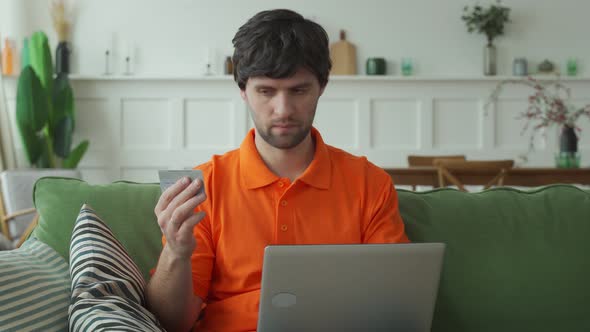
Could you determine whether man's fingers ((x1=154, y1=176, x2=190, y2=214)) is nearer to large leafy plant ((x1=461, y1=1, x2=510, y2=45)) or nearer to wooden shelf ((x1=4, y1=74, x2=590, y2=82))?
wooden shelf ((x1=4, y1=74, x2=590, y2=82))

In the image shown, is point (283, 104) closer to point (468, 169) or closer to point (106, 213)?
point (106, 213)

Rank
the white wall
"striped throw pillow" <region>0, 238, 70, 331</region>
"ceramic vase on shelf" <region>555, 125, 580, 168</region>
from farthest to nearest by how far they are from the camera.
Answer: the white wall, "ceramic vase on shelf" <region>555, 125, 580, 168</region>, "striped throw pillow" <region>0, 238, 70, 331</region>

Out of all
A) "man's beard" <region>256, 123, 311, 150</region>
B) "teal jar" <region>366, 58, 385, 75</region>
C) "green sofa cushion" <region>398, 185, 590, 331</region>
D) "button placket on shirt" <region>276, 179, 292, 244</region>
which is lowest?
"green sofa cushion" <region>398, 185, 590, 331</region>

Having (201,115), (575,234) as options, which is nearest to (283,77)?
(575,234)

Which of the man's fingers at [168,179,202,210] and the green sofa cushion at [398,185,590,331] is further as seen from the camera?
the green sofa cushion at [398,185,590,331]

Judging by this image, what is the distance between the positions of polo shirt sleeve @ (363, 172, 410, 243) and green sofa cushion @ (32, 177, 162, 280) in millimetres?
495

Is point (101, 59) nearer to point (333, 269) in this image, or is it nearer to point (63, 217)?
point (63, 217)

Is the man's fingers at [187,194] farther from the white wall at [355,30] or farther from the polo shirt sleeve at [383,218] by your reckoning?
the white wall at [355,30]

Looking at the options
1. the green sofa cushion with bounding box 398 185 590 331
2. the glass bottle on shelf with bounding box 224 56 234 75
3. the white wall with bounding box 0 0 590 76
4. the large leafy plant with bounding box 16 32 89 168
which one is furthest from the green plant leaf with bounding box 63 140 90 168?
the green sofa cushion with bounding box 398 185 590 331

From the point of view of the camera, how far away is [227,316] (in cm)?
148

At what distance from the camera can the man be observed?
1.49 m

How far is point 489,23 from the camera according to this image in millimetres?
5750

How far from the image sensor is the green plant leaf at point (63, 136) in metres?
5.25

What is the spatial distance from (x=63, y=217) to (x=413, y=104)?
4.57m
